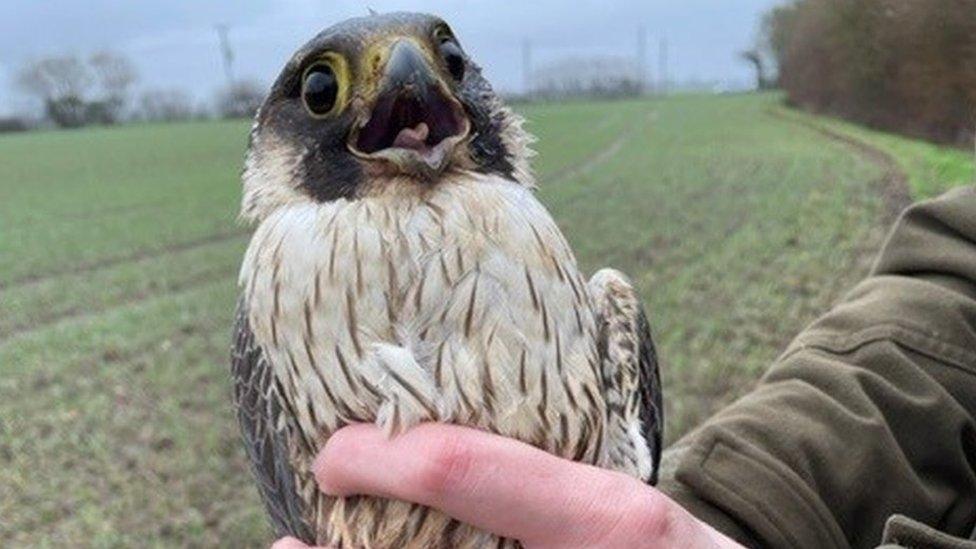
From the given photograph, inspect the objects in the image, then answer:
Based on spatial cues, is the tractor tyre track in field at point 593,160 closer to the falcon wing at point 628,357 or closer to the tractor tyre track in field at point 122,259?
the tractor tyre track in field at point 122,259

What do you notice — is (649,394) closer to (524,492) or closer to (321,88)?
(524,492)

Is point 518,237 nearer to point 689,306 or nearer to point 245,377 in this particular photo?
point 245,377

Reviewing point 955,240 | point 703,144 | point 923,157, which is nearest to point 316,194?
point 955,240

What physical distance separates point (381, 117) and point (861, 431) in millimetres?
1170

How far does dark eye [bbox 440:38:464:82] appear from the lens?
156 cm

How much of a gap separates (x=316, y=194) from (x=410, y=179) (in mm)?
165

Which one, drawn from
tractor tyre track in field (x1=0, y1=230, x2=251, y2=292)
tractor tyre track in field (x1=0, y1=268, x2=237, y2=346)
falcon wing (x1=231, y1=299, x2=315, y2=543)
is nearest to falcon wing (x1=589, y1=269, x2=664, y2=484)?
falcon wing (x1=231, y1=299, x2=315, y2=543)

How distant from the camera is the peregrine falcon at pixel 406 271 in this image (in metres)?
1.50

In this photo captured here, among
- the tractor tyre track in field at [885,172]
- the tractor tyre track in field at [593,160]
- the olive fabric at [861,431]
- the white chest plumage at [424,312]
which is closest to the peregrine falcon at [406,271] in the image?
the white chest plumage at [424,312]

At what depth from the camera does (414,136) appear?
5.00 ft

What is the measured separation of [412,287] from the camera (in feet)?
4.91

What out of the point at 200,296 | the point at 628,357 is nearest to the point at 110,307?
the point at 200,296

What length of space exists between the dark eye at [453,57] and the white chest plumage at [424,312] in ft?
0.49

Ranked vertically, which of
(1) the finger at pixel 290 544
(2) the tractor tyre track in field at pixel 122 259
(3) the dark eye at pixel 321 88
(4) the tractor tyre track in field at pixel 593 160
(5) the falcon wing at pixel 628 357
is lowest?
(4) the tractor tyre track in field at pixel 593 160
